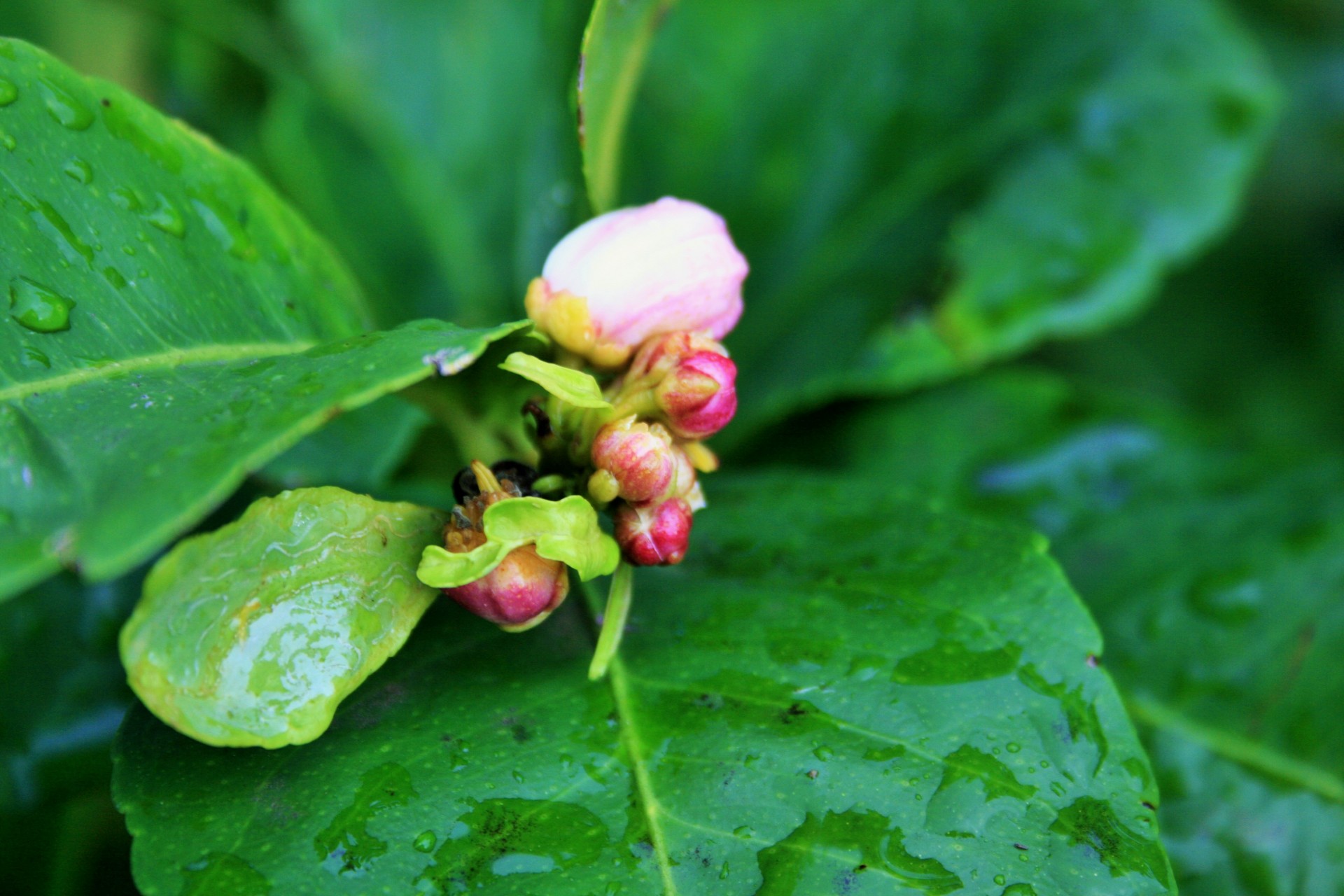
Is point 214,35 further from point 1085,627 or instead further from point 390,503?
point 1085,627

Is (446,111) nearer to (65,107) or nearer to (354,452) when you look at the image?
(354,452)

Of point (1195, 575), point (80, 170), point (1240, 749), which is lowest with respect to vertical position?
point (1240, 749)

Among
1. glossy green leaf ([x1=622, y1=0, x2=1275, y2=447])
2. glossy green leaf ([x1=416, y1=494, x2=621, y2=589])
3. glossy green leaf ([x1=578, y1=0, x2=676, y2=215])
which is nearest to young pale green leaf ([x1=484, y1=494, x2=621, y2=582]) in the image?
glossy green leaf ([x1=416, y1=494, x2=621, y2=589])

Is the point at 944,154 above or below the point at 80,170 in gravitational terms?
below

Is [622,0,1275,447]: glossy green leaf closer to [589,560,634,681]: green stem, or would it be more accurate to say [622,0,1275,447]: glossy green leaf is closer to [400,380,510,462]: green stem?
[400,380,510,462]: green stem

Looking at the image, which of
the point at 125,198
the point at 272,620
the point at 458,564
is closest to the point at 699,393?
the point at 458,564

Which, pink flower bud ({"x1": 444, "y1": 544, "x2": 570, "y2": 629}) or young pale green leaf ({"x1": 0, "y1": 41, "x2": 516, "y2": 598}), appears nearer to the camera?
young pale green leaf ({"x1": 0, "y1": 41, "x2": 516, "y2": 598})

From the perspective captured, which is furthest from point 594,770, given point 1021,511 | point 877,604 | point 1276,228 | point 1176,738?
point 1276,228
